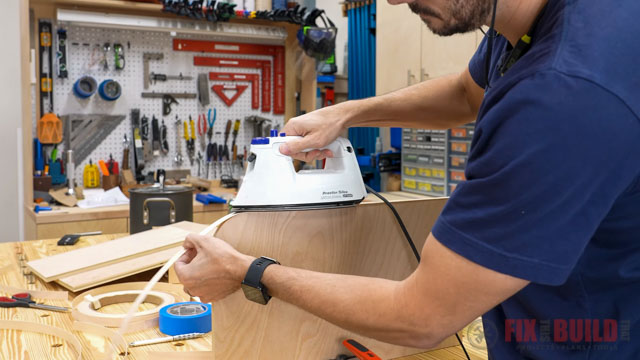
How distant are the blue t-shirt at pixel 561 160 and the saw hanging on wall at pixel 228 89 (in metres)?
3.01

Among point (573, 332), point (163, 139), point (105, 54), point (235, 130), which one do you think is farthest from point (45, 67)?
point (573, 332)

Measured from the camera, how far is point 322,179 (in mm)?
1031

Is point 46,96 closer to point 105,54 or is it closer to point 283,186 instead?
point 105,54

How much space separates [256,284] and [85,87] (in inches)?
107

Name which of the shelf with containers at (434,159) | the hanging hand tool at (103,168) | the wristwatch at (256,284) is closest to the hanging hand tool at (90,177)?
the hanging hand tool at (103,168)

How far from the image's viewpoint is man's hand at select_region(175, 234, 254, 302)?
91cm

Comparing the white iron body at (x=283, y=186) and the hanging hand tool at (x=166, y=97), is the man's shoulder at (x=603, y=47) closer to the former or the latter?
the white iron body at (x=283, y=186)

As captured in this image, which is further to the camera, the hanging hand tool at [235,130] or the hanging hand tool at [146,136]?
the hanging hand tool at [235,130]

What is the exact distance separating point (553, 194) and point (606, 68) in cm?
15

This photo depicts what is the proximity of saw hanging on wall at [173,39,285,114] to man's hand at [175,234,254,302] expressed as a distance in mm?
2702

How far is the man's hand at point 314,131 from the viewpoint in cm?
105

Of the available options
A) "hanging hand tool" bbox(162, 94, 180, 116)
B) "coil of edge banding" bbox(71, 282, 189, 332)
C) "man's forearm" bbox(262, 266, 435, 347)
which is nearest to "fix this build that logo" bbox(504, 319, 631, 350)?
"man's forearm" bbox(262, 266, 435, 347)

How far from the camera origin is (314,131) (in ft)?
3.58

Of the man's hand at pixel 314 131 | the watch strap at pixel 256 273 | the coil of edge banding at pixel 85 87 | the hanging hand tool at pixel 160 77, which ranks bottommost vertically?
the watch strap at pixel 256 273
